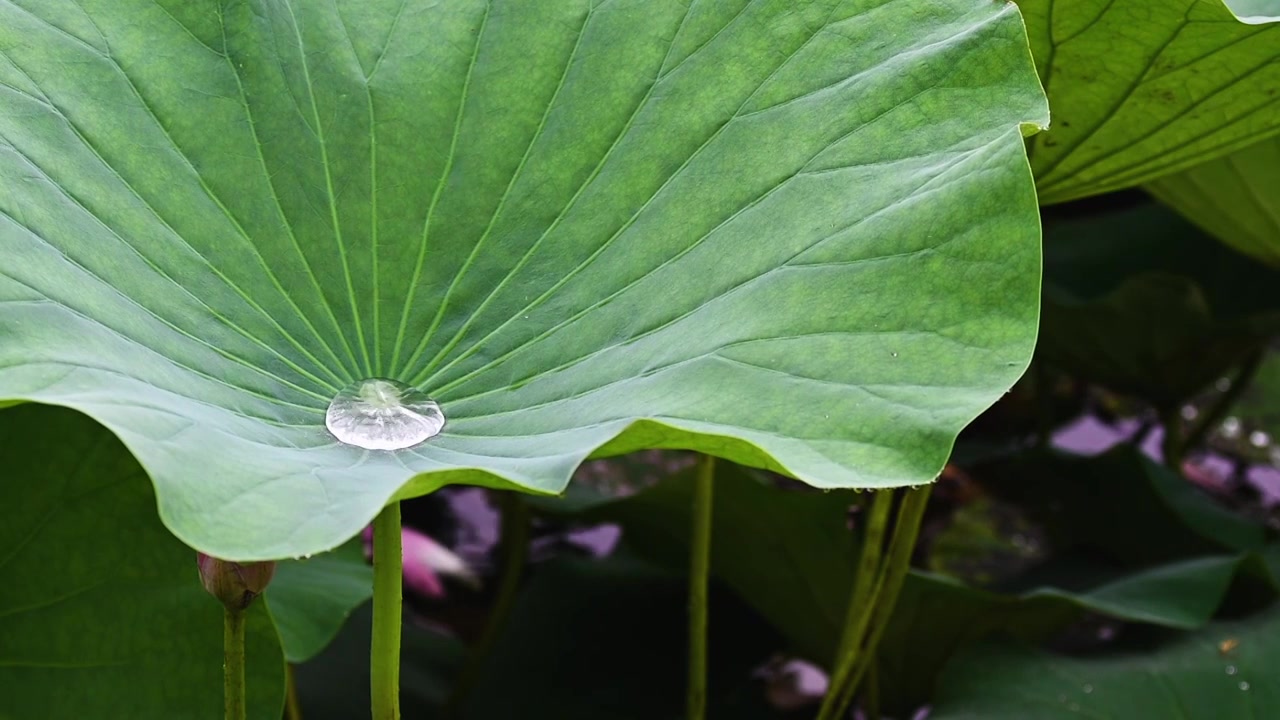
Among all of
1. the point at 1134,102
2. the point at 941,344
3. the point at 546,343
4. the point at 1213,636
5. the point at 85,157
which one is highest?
the point at 85,157

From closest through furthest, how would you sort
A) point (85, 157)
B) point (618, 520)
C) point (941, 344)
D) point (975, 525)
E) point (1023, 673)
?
point (941, 344)
point (85, 157)
point (1023, 673)
point (618, 520)
point (975, 525)

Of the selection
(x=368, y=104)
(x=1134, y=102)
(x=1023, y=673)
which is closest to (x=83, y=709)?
(x=368, y=104)

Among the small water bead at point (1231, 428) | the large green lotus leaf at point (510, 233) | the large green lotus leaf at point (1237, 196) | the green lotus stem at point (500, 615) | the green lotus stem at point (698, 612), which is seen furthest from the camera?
the small water bead at point (1231, 428)

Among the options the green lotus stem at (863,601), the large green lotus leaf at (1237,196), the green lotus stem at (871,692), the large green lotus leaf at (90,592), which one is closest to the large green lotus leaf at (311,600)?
the large green lotus leaf at (90,592)

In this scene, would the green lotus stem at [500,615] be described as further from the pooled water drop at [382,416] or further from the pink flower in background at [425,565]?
the pooled water drop at [382,416]

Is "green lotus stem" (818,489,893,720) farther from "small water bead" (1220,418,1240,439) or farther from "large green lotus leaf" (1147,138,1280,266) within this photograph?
"small water bead" (1220,418,1240,439)

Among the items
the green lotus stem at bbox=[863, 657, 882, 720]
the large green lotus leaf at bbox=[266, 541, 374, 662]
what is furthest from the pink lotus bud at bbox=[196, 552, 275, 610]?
the green lotus stem at bbox=[863, 657, 882, 720]

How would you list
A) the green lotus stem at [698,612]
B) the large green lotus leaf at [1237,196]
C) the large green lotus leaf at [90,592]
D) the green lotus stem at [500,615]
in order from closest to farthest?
the large green lotus leaf at [90,592], the green lotus stem at [698,612], the large green lotus leaf at [1237,196], the green lotus stem at [500,615]

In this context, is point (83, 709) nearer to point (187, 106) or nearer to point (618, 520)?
point (187, 106)
